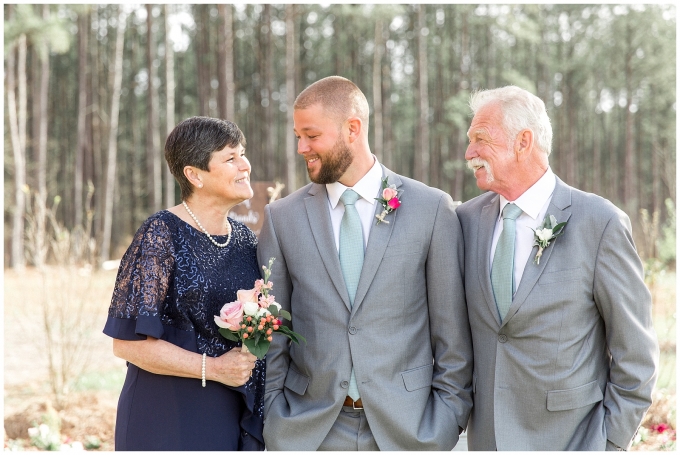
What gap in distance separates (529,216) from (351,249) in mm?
840

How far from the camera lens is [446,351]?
10.7ft

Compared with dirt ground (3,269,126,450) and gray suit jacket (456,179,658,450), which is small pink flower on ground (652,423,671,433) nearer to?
gray suit jacket (456,179,658,450)

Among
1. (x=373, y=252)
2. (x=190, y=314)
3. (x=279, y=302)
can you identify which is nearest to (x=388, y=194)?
(x=373, y=252)

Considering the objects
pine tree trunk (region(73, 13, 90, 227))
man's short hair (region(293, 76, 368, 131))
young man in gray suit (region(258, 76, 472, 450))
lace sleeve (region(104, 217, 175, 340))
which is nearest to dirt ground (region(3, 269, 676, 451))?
young man in gray suit (region(258, 76, 472, 450))

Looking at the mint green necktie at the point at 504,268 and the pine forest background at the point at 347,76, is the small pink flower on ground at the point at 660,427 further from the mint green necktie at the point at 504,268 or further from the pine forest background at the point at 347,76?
the pine forest background at the point at 347,76

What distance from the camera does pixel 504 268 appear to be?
3.17 m

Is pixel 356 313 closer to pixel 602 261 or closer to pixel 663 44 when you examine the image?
pixel 602 261

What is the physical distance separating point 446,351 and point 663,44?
25684 millimetres

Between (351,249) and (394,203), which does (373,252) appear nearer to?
(351,249)

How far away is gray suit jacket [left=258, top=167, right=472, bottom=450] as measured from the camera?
3.19m

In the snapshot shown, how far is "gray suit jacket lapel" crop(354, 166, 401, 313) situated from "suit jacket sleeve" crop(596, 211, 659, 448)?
0.93 m

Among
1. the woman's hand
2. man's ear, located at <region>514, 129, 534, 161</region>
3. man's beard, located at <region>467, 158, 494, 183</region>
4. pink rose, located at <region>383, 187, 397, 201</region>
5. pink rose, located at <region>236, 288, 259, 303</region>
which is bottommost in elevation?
the woman's hand

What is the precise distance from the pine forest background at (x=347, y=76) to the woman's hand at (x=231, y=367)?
18.4 metres

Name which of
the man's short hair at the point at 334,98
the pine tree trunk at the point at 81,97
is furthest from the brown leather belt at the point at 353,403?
the pine tree trunk at the point at 81,97
